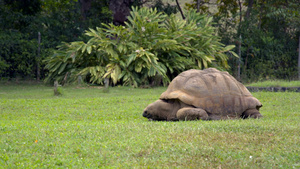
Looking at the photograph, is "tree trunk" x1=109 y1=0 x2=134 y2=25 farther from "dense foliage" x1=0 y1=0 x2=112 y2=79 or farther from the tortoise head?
the tortoise head

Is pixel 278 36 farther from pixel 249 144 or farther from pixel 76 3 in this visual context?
pixel 249 144

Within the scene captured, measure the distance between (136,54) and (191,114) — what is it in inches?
355

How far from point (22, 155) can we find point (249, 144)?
116 inches

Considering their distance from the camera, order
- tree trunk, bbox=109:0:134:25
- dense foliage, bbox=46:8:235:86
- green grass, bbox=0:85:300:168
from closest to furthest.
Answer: green grass, bbox=0:85:300:168 < dense foliage, bbox=46:8:235:86 < tree trunk, bbox=109:0:134:25

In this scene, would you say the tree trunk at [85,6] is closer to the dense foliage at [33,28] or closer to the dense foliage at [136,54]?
the dense foliage at [33,28]

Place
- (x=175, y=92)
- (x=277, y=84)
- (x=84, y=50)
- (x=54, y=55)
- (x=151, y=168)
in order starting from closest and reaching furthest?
(x=151, y=168)
(x=175, y=92)
(x=277, y=84)
(x=84, y=50)
(x=54, y=55)

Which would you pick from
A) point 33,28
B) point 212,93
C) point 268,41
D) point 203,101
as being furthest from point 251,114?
point 33,28

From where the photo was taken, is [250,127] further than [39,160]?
Yes

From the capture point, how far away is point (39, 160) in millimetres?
4207

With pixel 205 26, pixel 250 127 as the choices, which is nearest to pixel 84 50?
pixel 205 26

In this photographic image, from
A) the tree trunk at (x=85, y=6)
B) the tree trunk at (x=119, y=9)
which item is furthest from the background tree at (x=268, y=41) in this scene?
the tree trunk at (x=85, y=6)

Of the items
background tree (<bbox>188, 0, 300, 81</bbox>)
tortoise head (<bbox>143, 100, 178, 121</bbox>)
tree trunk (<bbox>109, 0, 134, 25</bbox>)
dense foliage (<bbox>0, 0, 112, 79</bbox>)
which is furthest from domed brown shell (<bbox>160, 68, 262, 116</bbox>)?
tree trunk (<bbox>109, 0, 134, 25</bbox>)

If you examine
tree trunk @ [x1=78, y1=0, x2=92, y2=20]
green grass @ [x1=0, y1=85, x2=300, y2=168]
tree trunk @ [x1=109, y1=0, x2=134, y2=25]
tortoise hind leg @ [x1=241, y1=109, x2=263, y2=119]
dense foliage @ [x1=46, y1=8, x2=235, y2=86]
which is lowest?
green grass @ [x1=0, y1=85, x2=300, y2=168]

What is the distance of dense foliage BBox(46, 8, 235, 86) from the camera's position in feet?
50.9
